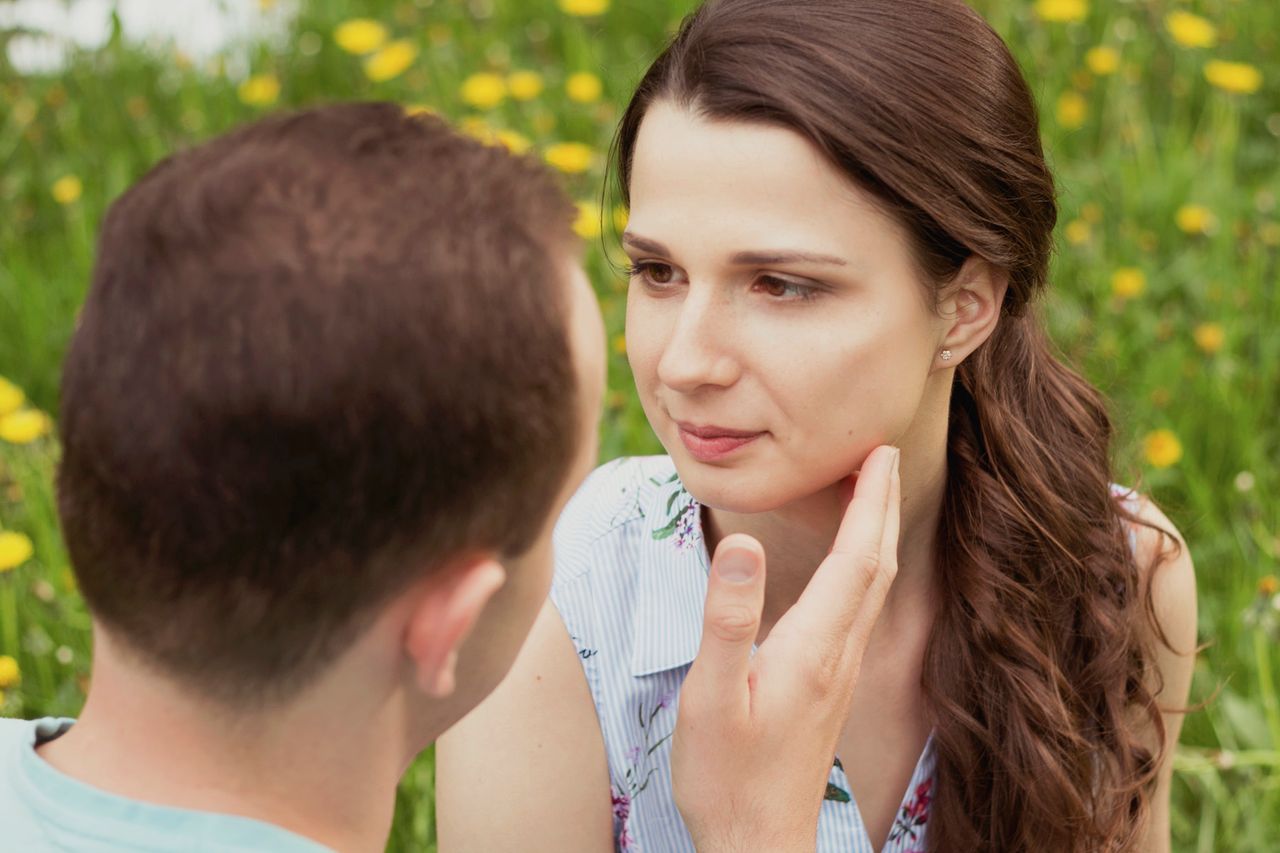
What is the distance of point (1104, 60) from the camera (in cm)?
377

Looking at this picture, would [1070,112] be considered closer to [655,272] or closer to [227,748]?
[655,272]

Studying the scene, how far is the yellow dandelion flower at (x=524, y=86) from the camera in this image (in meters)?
3.59

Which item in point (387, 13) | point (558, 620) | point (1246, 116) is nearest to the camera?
point (558, 620)

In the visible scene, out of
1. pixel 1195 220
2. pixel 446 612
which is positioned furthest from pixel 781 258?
pixel 1195 220

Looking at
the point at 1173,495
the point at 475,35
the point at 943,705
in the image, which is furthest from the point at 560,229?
the point at 475,35

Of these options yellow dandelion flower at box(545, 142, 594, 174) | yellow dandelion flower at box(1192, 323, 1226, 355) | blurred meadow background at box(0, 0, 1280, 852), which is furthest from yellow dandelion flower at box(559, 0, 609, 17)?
yellow dandelion flower at box(1192, 323, 1226, 355)

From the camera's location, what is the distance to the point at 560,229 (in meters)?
1.19

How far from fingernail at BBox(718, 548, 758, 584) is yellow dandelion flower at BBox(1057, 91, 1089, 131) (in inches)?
103

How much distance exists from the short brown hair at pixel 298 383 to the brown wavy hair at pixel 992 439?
63 centimetres

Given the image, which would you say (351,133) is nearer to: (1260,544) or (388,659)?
(388,659)

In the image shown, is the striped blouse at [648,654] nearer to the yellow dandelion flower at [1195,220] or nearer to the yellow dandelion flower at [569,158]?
the yellow dandelion flower at [569,158]

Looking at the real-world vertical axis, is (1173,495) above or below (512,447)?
below

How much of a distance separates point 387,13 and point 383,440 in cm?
350

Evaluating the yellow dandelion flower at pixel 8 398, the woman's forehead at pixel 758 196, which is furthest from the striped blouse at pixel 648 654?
the yellow dandelion flower at pixel 8 398
